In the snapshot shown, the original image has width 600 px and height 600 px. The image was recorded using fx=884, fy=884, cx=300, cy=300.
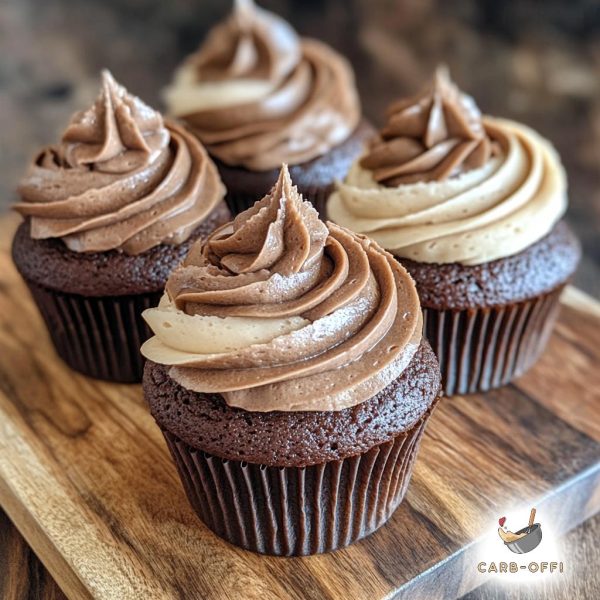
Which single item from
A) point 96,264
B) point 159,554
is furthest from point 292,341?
point 96,264

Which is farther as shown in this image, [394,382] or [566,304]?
[566,304]

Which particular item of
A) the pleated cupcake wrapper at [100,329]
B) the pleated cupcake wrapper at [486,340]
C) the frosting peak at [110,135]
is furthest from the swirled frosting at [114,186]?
the pleated cupcake wrapper at [486,340]

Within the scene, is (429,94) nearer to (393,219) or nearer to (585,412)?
(393,219)

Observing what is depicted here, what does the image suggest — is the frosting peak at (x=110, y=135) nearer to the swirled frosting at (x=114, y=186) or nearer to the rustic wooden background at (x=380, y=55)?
the swirled frosting at (x=114, y=186)

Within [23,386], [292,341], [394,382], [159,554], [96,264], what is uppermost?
[292,341]

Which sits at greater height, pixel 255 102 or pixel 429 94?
pixel 429 94

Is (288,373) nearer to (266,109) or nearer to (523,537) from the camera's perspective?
(523,537)

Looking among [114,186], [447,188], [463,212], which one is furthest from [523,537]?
[114,186]
